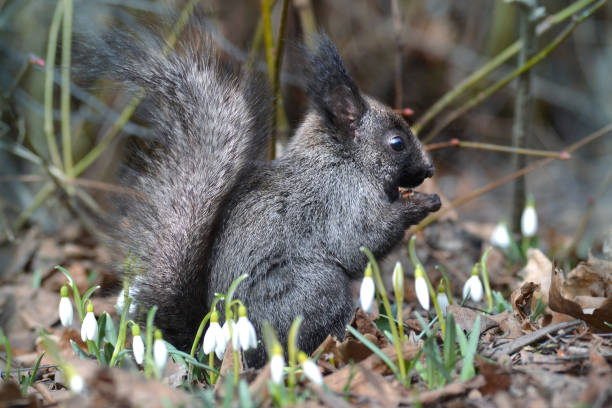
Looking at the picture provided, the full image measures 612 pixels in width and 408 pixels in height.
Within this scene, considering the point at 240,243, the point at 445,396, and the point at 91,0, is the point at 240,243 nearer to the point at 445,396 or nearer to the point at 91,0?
the point at 445,396

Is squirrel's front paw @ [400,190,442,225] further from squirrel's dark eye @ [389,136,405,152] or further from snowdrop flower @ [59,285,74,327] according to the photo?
snowdrop flower @ [59,285,74,327]

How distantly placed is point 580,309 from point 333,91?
1657mm

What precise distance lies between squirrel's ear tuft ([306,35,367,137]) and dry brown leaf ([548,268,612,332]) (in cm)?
137

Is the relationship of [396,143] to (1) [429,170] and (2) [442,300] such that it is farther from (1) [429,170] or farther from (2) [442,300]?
(2) [442,300]

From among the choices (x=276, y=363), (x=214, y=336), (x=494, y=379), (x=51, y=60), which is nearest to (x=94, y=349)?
(x=214, y=336)

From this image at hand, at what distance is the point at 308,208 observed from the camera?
3283mm

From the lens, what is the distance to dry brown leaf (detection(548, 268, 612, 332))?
2.71m

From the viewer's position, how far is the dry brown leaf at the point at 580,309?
8.91ft

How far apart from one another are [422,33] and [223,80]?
237 inches

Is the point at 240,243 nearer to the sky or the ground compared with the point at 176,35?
nearer to the ground

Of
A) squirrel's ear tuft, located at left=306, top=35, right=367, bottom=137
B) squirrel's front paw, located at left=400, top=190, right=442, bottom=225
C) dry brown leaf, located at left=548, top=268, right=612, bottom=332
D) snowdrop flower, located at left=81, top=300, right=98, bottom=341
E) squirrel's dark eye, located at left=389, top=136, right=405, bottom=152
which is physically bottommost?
dry brown leaf, located at left=548, top=268, right=612, bottom=332

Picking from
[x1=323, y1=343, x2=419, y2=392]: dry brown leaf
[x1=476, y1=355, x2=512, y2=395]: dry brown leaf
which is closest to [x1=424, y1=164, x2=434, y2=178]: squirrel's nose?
[x1=323, y1=343, x2=419, y2=392]: dry brown leaf

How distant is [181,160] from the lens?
3.09m

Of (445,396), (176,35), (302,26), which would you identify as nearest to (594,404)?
(445,396)
